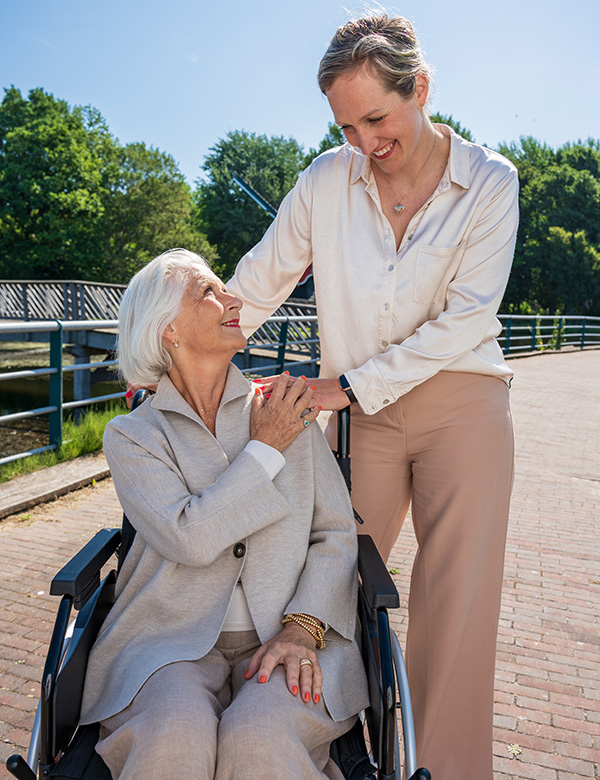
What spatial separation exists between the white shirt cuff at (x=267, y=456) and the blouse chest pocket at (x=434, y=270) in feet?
2.26

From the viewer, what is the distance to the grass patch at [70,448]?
5664mm

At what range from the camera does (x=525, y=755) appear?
2.62m

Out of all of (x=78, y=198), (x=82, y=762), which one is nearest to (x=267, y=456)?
(x=82, y=762)

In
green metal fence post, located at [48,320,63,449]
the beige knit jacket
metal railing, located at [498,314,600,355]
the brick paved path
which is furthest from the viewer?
metal railing, located at [498,314,600,355]

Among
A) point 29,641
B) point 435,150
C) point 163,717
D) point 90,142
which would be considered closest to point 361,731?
point 163,717

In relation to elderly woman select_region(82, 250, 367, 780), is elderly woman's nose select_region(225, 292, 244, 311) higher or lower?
higher

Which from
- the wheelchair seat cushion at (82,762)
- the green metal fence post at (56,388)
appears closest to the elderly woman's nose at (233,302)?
the wheelchair seat cushion at (82,762)

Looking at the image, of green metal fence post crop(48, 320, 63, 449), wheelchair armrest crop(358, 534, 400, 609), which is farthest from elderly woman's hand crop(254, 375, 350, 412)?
green metal fence post crop(48, 320, 63, 449)

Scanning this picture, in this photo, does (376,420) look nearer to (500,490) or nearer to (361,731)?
(500,490)

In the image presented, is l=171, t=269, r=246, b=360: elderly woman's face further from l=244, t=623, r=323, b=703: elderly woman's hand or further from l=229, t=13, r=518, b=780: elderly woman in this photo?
l=244, t=623, r=323, b=703: elderly woman's hand

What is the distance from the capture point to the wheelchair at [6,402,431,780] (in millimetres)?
1685

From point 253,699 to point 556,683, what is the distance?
1921mm

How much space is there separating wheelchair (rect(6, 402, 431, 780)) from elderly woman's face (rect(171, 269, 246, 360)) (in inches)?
26.7

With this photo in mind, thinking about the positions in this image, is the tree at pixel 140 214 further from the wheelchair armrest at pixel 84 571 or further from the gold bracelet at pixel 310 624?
the gold bracelet at pixel 310 624
